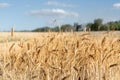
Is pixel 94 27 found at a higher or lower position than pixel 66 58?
higher

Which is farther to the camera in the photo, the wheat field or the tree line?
the tree line

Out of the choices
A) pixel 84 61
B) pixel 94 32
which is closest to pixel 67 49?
pixel 84 61

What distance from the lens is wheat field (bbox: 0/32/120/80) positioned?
5488 millimetres

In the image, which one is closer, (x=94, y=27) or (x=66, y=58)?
(x=66, y=58)

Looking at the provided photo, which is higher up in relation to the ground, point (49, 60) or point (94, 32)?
point (94, 32)

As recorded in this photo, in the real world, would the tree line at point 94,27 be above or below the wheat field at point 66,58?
above

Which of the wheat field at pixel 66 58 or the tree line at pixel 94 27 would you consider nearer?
the wheat field at pixel 66 58

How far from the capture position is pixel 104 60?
5.53m

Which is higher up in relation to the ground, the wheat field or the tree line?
the tree line

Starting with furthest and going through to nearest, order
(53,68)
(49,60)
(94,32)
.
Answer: (94,32) < (49,60) < (53,68)

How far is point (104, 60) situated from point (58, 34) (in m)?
1.07

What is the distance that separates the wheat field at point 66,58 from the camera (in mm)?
5488

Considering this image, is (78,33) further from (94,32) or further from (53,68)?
(53,68)

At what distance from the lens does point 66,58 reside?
5680 mm
